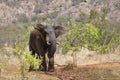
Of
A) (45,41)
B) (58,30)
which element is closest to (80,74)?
(45,41)

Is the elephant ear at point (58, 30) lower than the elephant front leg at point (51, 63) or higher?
higher

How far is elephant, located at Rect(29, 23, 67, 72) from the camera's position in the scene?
42.7 ft

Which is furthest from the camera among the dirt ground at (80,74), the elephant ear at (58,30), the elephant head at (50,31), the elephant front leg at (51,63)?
the elephant ear at (58,30)

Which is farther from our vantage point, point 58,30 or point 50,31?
point 58,30

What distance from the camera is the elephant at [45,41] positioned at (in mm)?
13008

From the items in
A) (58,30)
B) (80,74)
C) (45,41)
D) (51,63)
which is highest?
(58,30)

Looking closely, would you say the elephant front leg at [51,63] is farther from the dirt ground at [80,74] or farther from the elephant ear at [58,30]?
the elephant ear at [58,30]

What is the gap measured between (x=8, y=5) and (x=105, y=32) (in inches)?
3490

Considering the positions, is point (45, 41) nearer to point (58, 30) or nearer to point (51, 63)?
point (51, 63)

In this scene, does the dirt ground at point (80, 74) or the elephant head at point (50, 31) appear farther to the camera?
the elephant head at point (50, 31)

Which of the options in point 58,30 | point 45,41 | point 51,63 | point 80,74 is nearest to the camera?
point 80,74

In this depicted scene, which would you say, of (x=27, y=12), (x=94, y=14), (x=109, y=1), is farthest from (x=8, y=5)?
(x=94, y=14)

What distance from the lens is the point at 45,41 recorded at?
13477 millimetres

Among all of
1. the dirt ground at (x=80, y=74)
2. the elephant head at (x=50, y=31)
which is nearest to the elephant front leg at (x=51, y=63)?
the dirt ground at (x=80, y=74)
